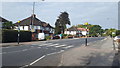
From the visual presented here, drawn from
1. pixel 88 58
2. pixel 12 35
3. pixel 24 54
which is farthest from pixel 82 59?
pixel 12 35

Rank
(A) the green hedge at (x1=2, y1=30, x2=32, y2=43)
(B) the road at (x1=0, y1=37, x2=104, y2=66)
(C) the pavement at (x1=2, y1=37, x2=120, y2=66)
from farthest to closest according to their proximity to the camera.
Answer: (A) the green hedge at (x1=2, y1=30, x2=32, y2=43) → (B) the road at (x1=0, y1=37, x2=104, y2=66) → (C) the pavement at (x1=2, y1=37, x2=120, y2=66)

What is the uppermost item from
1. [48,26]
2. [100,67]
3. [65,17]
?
[65,17]

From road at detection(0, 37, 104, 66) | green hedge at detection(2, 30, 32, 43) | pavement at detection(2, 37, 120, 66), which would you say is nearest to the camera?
pavement at detection(2, 37, 120, 66)

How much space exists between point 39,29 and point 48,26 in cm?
874

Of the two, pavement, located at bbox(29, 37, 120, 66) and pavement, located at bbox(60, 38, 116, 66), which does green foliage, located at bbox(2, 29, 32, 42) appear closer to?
pavement, located at bbox(60, 38, 116, 66)

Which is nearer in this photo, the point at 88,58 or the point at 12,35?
the point at 88,58

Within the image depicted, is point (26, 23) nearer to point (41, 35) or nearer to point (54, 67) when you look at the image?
point (41, 35)

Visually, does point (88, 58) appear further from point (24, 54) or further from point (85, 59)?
point (24, 54)

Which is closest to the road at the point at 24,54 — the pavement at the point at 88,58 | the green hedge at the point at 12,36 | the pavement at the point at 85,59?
the pavement at the point at 85,59

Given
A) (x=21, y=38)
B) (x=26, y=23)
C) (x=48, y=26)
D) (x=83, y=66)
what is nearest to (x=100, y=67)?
(x=83, y=66)

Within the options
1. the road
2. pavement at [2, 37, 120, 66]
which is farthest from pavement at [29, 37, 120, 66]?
the road

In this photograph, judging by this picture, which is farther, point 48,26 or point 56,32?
point 56,32

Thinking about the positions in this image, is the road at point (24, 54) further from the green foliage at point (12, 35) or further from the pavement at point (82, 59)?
the green foliage at point (12, 35)

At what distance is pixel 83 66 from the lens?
25.7 ft
